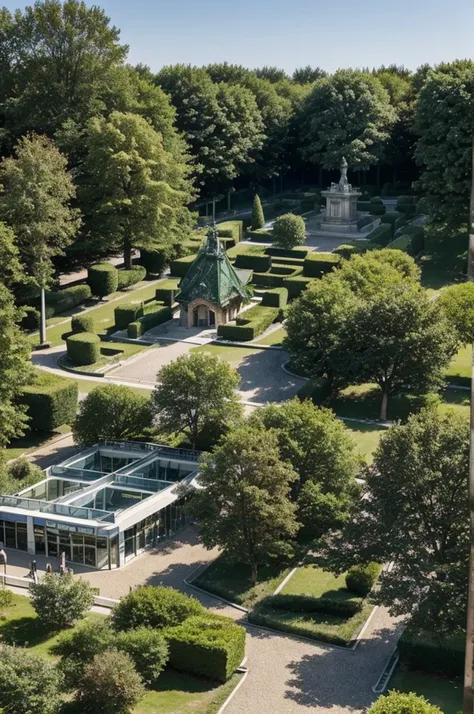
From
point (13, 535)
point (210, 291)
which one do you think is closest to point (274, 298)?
point (210, 291)

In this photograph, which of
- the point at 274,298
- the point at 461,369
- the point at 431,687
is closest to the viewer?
the point at 431,687

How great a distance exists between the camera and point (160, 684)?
1325 inches

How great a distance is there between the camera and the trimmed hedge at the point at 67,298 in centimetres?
7712

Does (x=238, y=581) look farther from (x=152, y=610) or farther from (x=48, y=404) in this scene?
(x=48, y=404)

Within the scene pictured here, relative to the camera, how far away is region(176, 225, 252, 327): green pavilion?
73.0 metres

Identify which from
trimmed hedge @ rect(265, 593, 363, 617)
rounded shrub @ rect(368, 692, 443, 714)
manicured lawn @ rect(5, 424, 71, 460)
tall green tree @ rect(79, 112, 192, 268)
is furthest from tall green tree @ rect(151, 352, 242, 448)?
tall green tree @ rect(79, 112, 192, 268)

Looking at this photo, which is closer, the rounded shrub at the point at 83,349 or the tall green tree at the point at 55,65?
the rounded shrub at the point at 83,349

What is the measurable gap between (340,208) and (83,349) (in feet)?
137

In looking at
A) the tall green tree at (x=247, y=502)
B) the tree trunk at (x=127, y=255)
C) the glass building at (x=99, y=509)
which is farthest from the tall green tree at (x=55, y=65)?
the tall green tree at (x=247, y=502)

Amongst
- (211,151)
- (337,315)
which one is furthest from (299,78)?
(337,315)

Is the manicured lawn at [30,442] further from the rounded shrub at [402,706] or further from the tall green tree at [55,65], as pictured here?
the tall green tree at [55,65]

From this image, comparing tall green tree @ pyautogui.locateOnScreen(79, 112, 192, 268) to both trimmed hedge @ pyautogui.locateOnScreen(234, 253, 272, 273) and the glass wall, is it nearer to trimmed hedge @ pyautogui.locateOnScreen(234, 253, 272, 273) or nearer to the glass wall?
trimmed hedge @ pyautogui.locateOnScreen(234, 253, 272, 273)

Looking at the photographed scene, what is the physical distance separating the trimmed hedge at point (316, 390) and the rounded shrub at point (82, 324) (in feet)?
59.7

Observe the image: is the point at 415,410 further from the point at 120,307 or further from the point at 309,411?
the point at 120,307
